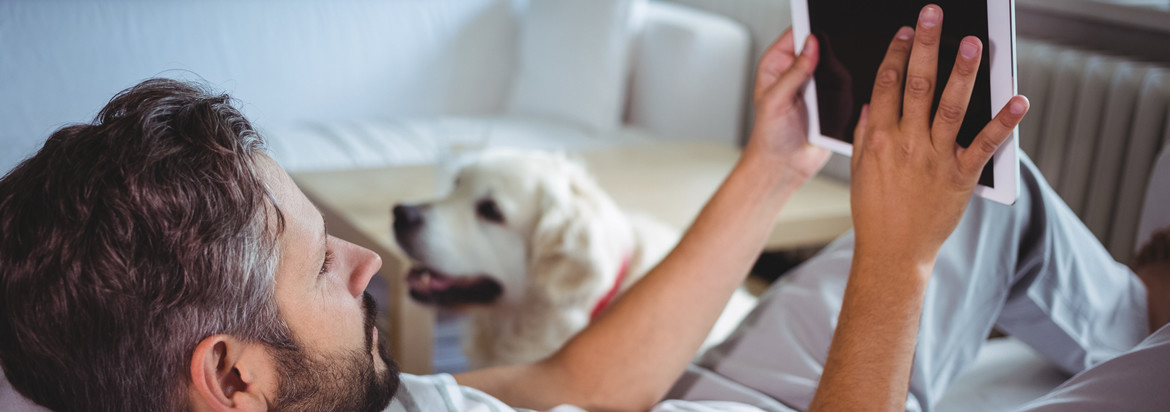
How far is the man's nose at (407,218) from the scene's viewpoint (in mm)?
1636

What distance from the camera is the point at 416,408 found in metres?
0.85

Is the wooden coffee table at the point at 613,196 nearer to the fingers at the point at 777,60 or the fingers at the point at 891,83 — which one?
the fingers at the point at 777,60

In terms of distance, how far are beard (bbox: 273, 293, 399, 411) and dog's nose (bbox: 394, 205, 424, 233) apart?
2.65 ft

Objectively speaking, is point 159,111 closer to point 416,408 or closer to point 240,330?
point 240,330

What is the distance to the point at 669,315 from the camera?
3.34 feet

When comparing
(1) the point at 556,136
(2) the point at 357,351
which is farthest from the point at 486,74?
(2) the point at 357,351

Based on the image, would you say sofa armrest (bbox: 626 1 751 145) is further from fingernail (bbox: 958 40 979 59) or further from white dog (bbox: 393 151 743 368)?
fingernail (bbox: 958 40 979 59)

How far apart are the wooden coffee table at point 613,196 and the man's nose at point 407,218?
57mm

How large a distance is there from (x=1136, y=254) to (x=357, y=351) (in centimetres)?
105

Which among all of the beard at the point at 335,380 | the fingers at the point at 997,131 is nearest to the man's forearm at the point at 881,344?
the fingers at the point at 997,131

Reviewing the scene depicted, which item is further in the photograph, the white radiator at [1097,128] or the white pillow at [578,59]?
the white pillow at [578,59]

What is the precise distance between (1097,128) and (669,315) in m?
1.46

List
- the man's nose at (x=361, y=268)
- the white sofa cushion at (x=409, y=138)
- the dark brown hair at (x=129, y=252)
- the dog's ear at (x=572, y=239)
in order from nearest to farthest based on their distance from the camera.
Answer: the dark brown hair at (x=129, y=252) → the man's nose at (x=361, y=268) → the dog's ear at (x=572, y=239) → the white sofa cushion at (x=409, y=138)

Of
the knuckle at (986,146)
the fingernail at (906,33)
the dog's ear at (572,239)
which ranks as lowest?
the dog's ear at (572,239)
